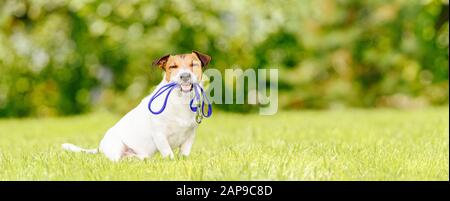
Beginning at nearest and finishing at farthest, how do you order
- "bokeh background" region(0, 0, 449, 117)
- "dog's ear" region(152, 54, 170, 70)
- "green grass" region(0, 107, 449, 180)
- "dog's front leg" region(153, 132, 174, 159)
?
"green grass" region(0, 107, 449, 180) < "dog's ear" region(152, 54, 170, 70) < "dog's front leg" region(153, 132, 174, 159) < "bokeh background" region(0, 0, 449, 117)

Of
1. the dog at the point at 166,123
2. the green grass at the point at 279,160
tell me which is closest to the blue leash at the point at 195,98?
the dog at the point at 166,123

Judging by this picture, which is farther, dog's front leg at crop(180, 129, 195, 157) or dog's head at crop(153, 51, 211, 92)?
dog's front leg at crop(180, 129, 195, 157)

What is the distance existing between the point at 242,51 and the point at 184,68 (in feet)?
30.3

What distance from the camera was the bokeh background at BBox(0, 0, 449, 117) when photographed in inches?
537

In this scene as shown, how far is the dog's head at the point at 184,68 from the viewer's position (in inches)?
190

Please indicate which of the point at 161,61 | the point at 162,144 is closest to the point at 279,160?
the point at 162,144

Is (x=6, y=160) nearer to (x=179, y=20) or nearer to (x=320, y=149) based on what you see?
(x=320, y=149)

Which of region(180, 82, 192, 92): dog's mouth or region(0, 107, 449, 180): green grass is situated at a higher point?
region(180, 82, 192, 92): dog's mouth

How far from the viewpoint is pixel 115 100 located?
14.5 m

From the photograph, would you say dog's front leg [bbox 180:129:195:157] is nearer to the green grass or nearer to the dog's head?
the green grass

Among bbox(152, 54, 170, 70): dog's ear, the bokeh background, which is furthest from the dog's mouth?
the bokeh background

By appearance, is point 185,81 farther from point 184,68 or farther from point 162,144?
point 162,144
